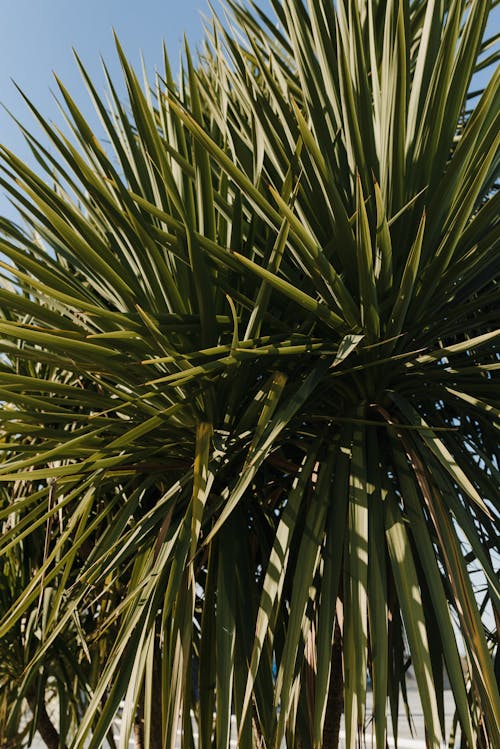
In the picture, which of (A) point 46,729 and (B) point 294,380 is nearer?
(B) point 294,380

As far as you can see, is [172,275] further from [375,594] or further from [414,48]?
[414,48]

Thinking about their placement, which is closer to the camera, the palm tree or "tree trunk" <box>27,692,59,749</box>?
the palm tree

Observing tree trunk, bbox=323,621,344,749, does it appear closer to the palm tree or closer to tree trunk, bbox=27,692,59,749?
the palm tree

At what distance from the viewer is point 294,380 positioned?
110 centimetres

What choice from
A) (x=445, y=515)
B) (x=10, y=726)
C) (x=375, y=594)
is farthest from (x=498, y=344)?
(x=10, y=726)

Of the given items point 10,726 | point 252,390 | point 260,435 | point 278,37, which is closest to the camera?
point 260,435

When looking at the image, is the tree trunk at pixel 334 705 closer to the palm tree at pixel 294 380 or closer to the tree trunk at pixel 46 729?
the palm tree at pixel 294 380

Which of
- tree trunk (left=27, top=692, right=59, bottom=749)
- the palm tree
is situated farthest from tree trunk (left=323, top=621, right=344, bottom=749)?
tree trunk (left=27, top=692, right=59, bottom=749)

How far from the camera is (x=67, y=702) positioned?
5.65 feet

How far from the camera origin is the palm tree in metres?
0.83

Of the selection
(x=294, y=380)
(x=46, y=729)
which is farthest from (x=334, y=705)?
(x=46, y=729)

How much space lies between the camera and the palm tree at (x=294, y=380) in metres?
0.83

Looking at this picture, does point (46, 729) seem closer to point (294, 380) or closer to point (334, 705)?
point (334, 705)

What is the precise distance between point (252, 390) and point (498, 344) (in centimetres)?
46
